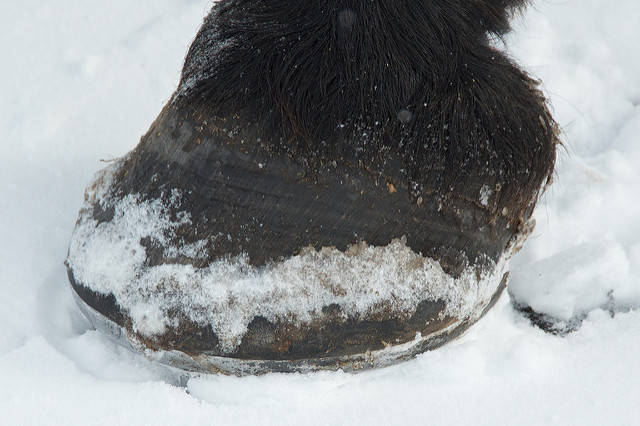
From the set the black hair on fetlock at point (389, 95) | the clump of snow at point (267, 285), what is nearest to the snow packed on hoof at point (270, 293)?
the clump of snow at point (267, 285)

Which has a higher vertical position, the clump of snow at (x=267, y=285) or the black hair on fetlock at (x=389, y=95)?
the black hair on fetlock at (x=389, y=95)

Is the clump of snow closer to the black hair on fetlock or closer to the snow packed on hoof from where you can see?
the snow packed on hoof

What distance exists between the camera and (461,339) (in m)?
1.15

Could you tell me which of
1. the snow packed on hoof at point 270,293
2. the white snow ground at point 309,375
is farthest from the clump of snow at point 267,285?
the white snow ground at point 309,375

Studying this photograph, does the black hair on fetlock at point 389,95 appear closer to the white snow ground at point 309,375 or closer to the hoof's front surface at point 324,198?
the hoof's front surface at point 324,198

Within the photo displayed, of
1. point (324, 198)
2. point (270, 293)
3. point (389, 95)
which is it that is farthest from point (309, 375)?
point (389, 95)

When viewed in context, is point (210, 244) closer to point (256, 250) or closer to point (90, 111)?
point (256, 250)

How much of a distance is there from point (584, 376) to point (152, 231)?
86 cm

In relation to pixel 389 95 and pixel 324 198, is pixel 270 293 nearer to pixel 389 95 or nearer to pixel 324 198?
pixel 324 198

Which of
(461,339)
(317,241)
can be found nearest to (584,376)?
(461,339)

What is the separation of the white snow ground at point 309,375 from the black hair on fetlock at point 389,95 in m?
0.36

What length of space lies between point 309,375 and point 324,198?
33 cm

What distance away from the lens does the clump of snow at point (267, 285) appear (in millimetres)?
1014

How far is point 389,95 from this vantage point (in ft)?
3.24
